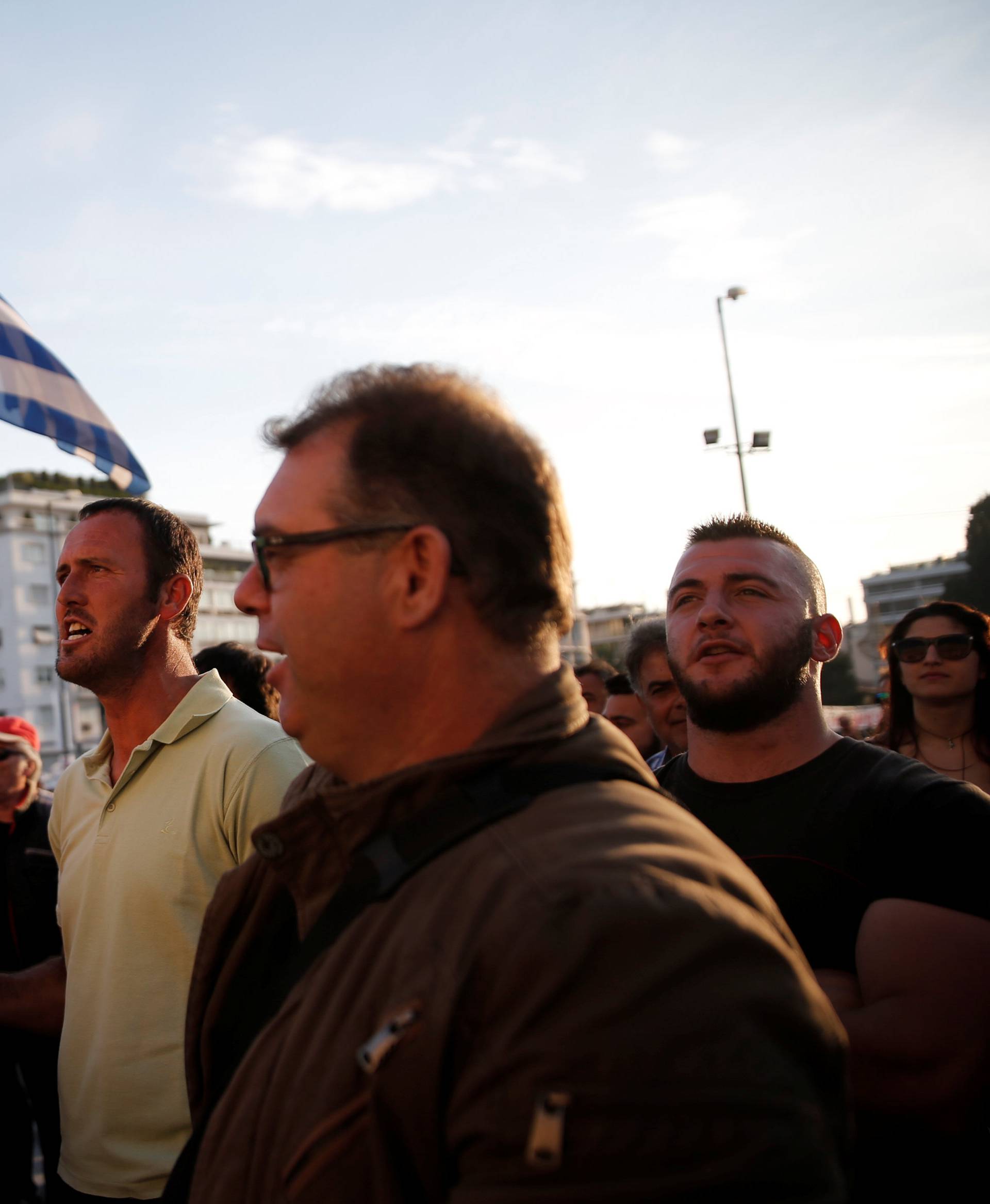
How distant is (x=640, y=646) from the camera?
585cm

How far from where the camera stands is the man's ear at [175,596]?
3.52 m

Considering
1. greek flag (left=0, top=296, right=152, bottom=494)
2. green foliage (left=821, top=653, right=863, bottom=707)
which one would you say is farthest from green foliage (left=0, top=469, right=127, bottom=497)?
greek flag (left=0, top=296, right=152, bottom=494)

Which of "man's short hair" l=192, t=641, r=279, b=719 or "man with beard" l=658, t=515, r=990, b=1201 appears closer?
"man with beard" l=658, t=515, r=990, b=1201

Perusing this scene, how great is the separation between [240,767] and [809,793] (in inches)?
61.9

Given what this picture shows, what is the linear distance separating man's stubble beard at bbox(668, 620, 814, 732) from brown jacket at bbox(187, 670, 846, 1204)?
4.65 ft

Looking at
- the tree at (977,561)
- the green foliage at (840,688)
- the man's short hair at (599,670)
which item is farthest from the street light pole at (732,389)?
the green foliage at (840,688)

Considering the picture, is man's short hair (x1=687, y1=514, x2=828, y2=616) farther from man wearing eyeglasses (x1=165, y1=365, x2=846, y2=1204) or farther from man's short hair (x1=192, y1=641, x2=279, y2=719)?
man's short hair (x1=192, y1=641, x2=279, y2=719)

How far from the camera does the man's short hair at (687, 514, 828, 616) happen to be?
3189 millimetres

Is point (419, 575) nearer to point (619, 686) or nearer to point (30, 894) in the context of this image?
point (30, 894)

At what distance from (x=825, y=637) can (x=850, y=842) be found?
3.05 ft

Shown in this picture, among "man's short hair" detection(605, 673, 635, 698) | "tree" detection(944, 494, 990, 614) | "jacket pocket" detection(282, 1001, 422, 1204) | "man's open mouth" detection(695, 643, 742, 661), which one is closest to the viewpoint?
"jacket pocket" detection(282, 1001, 422, 1204)

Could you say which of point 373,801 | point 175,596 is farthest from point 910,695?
point 373,801

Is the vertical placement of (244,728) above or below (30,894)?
above

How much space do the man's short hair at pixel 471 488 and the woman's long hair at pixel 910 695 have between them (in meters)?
3.98
